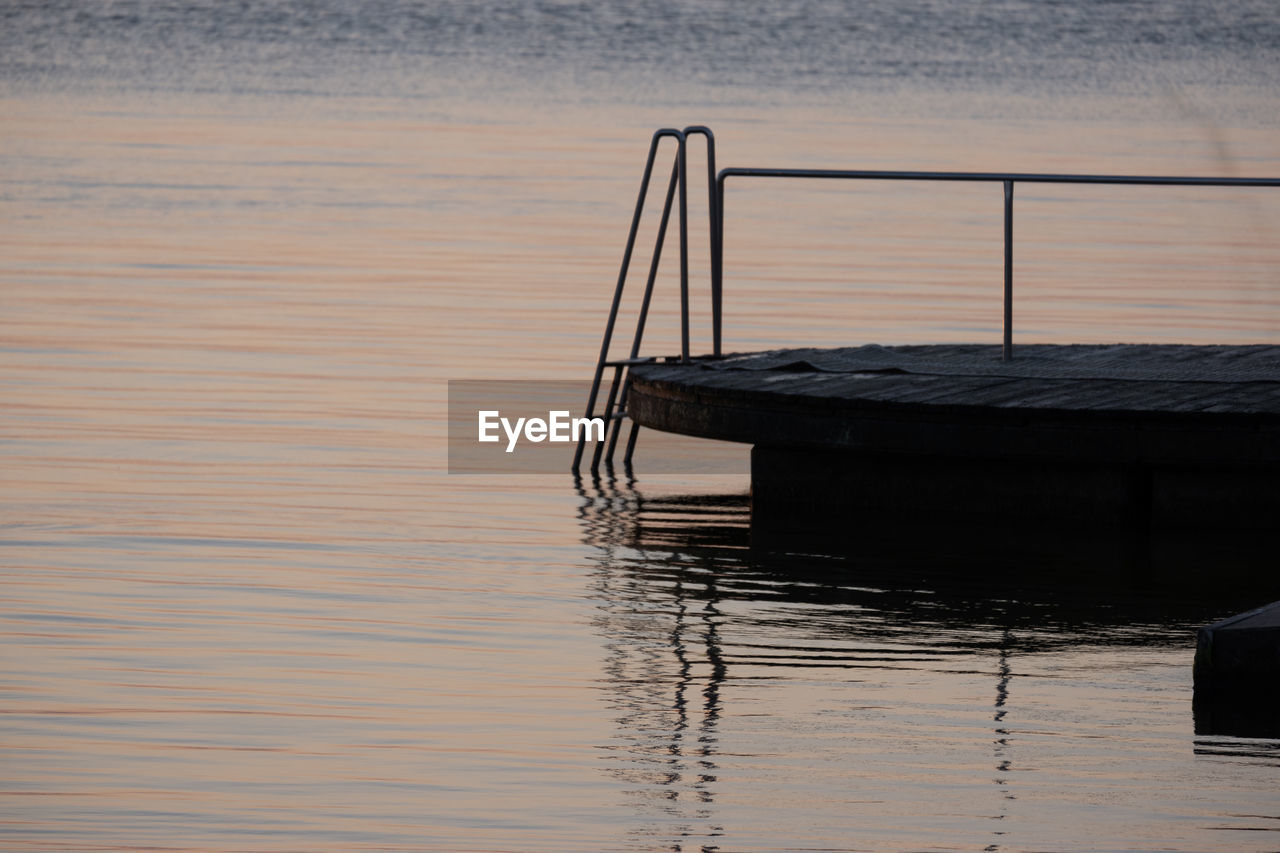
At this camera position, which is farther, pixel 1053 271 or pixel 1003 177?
pixel 1053 271

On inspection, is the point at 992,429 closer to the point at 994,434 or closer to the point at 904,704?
the point at 994,434

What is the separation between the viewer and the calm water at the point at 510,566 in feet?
23.9

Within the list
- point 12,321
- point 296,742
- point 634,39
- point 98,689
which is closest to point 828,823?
point 296,742

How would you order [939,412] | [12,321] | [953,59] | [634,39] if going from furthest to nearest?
[634,39] < [953,59] < [12,321] < [939,412]

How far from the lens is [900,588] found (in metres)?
10.7

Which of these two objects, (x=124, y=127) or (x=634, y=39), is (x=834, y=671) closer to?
(x=124, y=127)

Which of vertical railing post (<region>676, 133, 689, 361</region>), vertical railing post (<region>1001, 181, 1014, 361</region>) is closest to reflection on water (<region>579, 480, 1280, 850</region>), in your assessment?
vertical railing post (<region>1001, 181, 1014, 361</region>)

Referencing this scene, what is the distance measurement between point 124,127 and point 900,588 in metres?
31.8

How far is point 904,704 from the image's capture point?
330 inches

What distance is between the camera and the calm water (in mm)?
7273

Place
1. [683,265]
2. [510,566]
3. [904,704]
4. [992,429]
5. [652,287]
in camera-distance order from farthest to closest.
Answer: [652,287] → [683,265] → [992,429] → [510,566] → [904,704]

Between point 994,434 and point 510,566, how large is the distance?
7.49ft

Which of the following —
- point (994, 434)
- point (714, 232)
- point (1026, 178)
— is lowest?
point (994, 434)

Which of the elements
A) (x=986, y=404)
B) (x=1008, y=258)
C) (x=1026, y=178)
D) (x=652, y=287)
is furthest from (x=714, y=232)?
(x=986, y=404)
